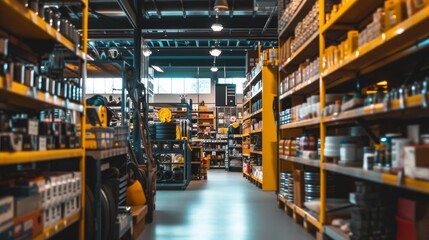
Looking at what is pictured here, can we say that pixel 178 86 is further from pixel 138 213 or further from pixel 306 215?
pixel 306 215

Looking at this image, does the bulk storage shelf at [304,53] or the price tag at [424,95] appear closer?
the price tag at [424,95]

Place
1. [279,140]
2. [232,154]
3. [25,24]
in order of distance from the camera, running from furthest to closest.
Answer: [232,154] → [279,140] → [25,24]

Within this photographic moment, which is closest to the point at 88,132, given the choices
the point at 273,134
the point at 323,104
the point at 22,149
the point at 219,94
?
the point at 22,149

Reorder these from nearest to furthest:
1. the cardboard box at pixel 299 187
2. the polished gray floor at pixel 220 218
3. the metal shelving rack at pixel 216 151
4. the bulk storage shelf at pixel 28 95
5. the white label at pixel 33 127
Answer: the bulk storage shelf at pixel 28 95
the white label at pixel 33 127
the polished gray floor at pixel 220 218
the cardboard box at pixel 299 187
the metal shelving rack at pixel 216 151

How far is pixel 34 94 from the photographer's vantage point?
2725 mm

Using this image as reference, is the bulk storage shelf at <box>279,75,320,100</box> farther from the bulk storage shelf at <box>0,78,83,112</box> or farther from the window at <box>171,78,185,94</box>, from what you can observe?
the window at <box>171,78,185,94</box>

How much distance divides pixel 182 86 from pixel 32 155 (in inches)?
845

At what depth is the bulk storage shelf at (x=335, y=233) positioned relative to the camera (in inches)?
147

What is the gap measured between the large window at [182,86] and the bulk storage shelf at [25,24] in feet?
66.1

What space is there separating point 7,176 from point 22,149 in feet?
1.79

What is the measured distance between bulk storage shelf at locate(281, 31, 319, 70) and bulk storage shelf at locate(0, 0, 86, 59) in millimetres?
2700

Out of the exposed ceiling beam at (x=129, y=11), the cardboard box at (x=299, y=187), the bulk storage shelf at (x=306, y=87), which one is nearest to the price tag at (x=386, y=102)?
the bulk storage shelf at (x=306, y=87)

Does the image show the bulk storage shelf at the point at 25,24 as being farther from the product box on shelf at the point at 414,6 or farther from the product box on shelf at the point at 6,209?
the product box on shelf at the point at 414,6

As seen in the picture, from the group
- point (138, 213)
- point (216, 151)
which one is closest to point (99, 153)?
point (138, 213)
